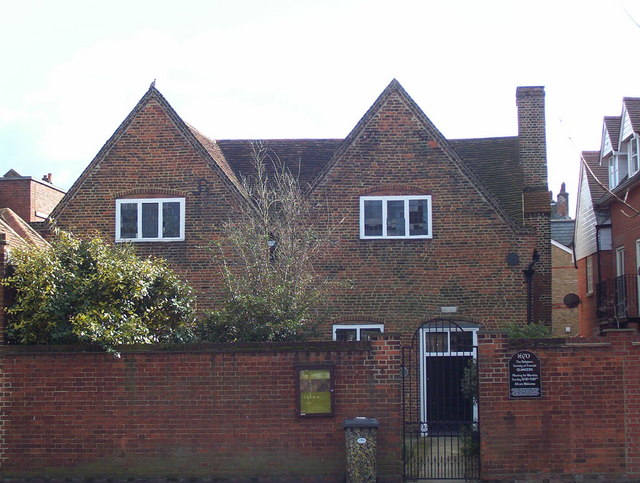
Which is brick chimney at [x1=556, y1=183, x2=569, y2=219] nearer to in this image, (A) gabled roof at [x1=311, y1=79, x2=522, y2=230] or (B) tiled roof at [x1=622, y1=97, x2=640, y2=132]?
(B) tiled roof at [x1=622, y1=97, x2=640, y2=132]

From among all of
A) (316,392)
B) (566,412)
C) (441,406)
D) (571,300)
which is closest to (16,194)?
(441,406)

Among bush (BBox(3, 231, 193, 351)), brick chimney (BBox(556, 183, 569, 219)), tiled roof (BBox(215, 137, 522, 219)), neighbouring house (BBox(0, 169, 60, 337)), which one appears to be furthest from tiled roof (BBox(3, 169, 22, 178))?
brick chimney (BBox(556, 183, 569, 219))

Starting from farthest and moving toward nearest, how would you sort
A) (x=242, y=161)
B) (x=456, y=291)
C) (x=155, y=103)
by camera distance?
(x=242, y=161), (x=155, y=103), (x=456, y=291)

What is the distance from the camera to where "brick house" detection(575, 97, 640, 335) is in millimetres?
24344

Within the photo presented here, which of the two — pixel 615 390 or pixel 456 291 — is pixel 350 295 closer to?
pixel 456 291

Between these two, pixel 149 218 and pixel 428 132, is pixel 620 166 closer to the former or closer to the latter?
pixel 428 132

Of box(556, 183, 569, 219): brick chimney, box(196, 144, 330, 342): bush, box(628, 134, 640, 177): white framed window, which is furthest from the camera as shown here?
box(556, 183, 569, 219): brick chimney

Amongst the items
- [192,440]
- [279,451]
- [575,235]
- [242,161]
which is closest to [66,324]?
[192,440]

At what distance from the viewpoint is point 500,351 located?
14320 mm

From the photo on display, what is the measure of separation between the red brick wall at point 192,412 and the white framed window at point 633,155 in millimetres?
13488

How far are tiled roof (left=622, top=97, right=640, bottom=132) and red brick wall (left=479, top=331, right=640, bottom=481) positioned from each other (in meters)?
12.1

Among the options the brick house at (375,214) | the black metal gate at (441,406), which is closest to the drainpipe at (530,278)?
the brick house at (375,214)

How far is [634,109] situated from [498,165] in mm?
4593

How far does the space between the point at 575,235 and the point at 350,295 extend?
14836 millimetres
